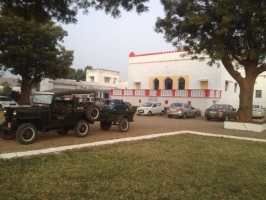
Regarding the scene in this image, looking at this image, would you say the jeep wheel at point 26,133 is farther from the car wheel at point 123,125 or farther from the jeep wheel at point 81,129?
the car wheel at point 123,125

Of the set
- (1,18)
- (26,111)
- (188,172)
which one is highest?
(1,18)

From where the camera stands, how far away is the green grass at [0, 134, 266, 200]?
4.22m

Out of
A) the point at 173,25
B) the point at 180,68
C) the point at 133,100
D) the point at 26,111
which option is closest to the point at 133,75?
the point at 133,100

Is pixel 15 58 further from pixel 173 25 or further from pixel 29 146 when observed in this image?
pixel 29 146

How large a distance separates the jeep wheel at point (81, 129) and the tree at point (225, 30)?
7111 mm

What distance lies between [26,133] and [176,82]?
77.9 ft

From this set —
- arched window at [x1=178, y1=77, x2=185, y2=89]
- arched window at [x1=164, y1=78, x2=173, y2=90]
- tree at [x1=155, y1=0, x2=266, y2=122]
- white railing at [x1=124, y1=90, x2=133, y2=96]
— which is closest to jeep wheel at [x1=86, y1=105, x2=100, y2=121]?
tree at [x1=155, y1=0, x2=266, y2=122]

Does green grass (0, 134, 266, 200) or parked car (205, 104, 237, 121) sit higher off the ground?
parked car (205, 104, 237, 121)

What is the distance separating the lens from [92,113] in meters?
9.85

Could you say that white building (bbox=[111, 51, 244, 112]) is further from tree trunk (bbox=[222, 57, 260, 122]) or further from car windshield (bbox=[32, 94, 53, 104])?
car windshield (bbox=[32, 94, 53, 104])

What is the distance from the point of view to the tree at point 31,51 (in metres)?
22.3

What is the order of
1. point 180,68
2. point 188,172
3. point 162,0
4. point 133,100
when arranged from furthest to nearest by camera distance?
point 133,100, point 180,68, point 162,0, point 188,172

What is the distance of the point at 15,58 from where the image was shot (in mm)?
23172

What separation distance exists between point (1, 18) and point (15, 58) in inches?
138
